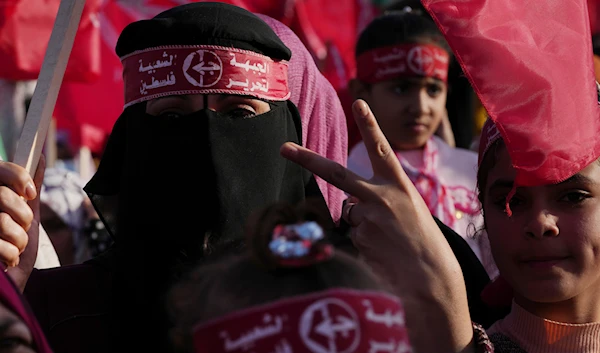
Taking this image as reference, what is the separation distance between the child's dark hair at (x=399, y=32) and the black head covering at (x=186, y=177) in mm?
2487

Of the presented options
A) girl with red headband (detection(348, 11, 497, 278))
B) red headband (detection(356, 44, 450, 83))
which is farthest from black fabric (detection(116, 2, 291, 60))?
red headband (detection(356, 44, 450, 83))

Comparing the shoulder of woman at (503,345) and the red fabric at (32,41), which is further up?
the red fabric at (32,41)

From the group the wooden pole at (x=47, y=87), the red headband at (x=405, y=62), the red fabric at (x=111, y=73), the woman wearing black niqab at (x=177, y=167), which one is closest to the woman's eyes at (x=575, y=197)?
the woman wearing black niqab at (x=177, y=167)

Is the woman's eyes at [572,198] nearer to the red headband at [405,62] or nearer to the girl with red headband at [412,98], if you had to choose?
the girl with red headband at [412,98]

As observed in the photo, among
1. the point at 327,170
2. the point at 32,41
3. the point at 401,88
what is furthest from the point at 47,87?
the point at 32,41

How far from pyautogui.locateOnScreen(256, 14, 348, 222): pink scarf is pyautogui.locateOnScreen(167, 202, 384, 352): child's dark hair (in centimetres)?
126

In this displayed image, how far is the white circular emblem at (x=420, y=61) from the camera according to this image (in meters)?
5.12

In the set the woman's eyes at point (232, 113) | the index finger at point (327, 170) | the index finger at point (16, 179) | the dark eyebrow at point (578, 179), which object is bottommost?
the dark eyebrow at point (578, 179)

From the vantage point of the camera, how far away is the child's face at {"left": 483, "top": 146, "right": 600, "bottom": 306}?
2.65 meters

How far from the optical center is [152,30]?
274 centimetres

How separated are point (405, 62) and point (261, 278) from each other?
3561 mm

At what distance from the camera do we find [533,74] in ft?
8.73

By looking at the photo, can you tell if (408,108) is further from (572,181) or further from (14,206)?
(14,206)

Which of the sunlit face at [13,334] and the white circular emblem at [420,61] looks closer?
the sunlit face at [13,334]
